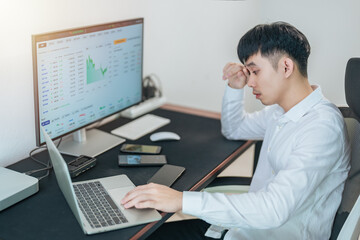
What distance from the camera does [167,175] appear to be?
4.61 ft

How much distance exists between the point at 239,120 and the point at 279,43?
54cm

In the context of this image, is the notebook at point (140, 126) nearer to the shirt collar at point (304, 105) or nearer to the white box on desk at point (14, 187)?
the white box on desk at point (14, 187)

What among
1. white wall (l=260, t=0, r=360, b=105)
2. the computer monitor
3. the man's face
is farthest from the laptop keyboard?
white wall (l=260, t=0, r=360, b=105)

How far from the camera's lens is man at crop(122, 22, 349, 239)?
44.1 inches

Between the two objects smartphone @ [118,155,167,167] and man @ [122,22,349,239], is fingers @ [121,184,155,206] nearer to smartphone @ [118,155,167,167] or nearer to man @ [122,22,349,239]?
man @ [122,22,349,239]

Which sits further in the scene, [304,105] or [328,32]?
[328,32]

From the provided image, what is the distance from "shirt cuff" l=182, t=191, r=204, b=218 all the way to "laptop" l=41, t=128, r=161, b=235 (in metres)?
0.08

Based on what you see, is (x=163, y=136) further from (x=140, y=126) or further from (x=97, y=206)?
(x=97, y=206)

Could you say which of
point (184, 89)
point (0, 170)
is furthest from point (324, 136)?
point (184, 89)

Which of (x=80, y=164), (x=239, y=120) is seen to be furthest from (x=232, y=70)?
(x=80, y=164)

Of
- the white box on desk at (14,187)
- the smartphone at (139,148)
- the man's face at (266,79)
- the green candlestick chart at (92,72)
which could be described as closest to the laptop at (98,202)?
the white box on desk at (14,187)

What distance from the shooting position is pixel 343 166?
48.4 inches

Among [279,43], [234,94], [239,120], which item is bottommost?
[239,120]

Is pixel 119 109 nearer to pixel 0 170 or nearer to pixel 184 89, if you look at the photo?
pixel 0 170
